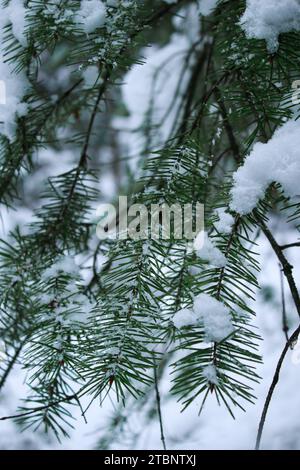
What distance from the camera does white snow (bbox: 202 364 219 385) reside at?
1.44 feet

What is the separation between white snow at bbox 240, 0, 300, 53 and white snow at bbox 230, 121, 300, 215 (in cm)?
10

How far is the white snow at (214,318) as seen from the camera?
0.46 metres

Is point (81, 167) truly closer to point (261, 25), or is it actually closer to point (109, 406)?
point (261, 25)

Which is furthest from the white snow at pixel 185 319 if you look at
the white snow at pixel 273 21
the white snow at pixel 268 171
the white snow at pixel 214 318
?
the white snow at pixel 273 21

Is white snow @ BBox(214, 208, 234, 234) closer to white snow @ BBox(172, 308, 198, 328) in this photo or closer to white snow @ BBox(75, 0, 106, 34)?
white snow @ BBox(172, 308, 198, 328)

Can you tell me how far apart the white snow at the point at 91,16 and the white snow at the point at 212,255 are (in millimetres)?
323

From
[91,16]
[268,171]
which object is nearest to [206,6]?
[91,16]

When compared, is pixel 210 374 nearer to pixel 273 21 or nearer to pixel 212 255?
pixel 212 255

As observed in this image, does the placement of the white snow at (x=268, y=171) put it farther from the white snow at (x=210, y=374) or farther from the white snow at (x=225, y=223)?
the white snow at (x=210, y=374)

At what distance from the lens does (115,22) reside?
0.61 meters

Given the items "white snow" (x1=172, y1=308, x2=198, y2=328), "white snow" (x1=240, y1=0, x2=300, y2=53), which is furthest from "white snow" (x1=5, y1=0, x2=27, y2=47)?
"white snow" (x1=172, y1=308, x2=198, y2=328)
